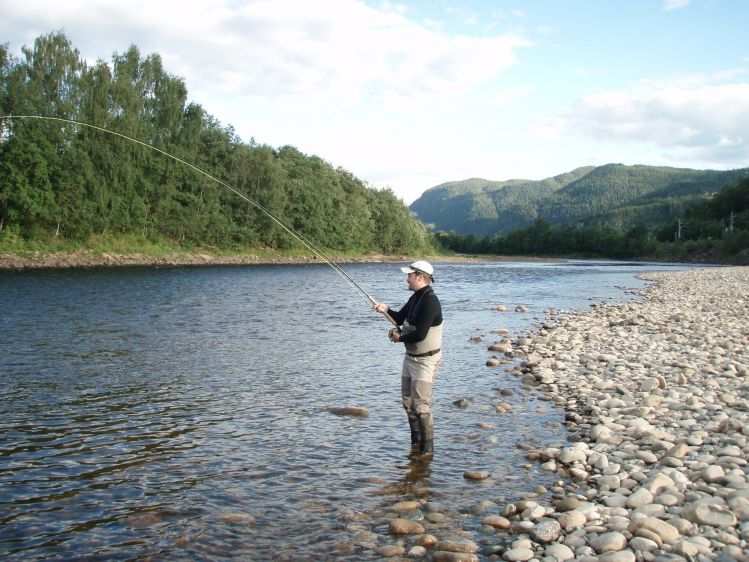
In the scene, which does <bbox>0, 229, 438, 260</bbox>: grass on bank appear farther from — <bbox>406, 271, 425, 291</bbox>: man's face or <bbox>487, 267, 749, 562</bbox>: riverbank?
<bbox>406, 271, 425, 291</bbox>: man's face

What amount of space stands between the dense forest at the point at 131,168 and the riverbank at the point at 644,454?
1857 inches

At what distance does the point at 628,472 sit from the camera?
21.6 ft

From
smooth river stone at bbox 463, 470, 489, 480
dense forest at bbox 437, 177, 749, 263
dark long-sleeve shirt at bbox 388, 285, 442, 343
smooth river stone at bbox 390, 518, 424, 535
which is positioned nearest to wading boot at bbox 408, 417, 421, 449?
smooth river stone at bbox 463, 470, 489, 480

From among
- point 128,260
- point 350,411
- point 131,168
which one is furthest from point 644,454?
point 131,168

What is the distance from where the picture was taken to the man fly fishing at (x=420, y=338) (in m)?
7.30

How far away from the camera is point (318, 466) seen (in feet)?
24.6

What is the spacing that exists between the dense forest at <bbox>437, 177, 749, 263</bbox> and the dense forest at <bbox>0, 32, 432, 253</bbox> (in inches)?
2367

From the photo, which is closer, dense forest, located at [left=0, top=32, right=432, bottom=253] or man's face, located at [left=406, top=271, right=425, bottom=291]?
man's face, located at [left=406, top=271, right=425, bottom=291]

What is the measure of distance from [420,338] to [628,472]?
8.92 ft

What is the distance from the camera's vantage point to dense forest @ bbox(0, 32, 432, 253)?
48.4 meters

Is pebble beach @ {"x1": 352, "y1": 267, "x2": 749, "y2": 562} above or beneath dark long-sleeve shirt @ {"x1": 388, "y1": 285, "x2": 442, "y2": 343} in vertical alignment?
beneath

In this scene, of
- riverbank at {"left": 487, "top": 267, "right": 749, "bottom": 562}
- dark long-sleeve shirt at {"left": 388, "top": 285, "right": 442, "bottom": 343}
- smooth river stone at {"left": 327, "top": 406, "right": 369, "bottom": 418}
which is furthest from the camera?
smooth river stone at {"left": 327, "top": 406, "right": 369, "bottom": 418}

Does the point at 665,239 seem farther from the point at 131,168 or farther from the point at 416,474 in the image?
the point at 416,474

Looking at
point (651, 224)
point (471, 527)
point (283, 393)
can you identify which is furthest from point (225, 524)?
point (651, 224)
